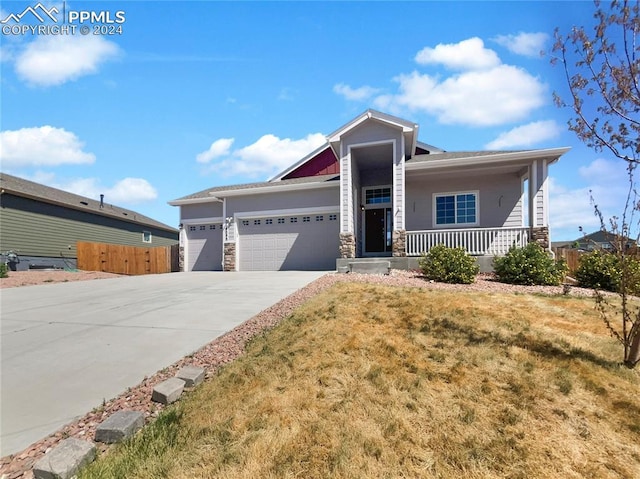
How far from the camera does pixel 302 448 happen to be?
8.11 ft

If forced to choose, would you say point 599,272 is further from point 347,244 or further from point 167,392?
point 167,392

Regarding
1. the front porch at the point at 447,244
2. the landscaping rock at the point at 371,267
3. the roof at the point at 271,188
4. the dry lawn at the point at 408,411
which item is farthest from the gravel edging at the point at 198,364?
the roof at the point at 271,188

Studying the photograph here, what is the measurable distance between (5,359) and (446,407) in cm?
568

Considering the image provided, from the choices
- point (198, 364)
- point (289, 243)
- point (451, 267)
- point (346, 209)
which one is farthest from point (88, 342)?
point (289, 243)

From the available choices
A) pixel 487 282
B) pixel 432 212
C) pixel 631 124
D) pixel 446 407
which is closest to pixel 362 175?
pixel 432 212

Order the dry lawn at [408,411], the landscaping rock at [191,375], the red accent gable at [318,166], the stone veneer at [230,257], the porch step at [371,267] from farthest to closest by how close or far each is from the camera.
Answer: the red accent gable at [318,166], the stone veneer at [230,257], the porch step at [371,267], the landscaping rock at [191,375], the dry lawn at [408,411]

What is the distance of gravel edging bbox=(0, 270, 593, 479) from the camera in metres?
2.57

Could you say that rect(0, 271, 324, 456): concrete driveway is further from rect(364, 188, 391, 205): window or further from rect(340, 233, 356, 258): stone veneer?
rect(364, 188, 391, 205): window

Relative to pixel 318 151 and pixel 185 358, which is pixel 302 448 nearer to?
pixel 185 358

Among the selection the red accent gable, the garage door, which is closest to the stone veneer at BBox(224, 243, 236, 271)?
the garage door

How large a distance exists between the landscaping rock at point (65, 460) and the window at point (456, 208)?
12.9 meters

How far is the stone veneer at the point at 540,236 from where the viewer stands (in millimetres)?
10625

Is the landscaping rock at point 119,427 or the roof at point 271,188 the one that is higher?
the roof at point 271,188

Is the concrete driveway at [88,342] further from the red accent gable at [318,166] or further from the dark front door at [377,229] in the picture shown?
the red accent gable at [318,166]
